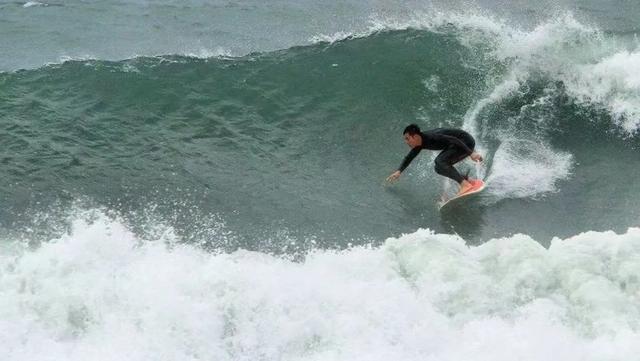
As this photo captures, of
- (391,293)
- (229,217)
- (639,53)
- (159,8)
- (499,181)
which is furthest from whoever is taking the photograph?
(159,8)

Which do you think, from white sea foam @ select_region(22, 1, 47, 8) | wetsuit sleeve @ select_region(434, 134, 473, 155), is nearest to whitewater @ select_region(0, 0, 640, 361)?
white sea foam @ select_region(22, 1, 47, 8)

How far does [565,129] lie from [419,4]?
21.2 ft

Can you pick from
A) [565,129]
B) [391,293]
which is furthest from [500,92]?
[391,293]

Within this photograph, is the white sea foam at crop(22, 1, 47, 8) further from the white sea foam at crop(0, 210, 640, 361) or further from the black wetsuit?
the black wetsuit

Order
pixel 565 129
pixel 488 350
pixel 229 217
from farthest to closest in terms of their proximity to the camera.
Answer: pixel 565 129 < pixel 229 217 < pixel 488 350

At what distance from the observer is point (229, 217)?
9.22 meters

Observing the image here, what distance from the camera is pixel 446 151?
9734 mm

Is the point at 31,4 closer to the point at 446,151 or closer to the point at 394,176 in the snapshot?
the point at 394,176

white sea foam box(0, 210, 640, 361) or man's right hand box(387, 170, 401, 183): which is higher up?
man's right hand box(387, 170, 401, 183)

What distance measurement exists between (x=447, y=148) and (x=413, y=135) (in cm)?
63

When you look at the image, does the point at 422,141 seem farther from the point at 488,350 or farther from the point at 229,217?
the point at 488,350

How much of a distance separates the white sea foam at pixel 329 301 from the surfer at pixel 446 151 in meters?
1.72

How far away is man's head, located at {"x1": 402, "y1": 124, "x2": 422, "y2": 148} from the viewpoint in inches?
367

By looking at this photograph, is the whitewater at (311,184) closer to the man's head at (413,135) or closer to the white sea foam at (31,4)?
the white sea foam at (31,4)
